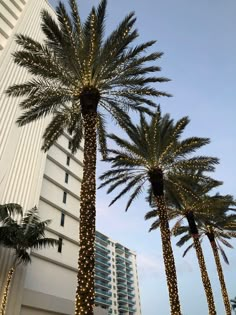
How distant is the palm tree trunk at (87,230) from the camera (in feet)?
29.3

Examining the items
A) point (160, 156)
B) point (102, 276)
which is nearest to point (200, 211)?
point (160, 156)

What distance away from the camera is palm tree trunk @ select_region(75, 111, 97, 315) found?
8945 mm

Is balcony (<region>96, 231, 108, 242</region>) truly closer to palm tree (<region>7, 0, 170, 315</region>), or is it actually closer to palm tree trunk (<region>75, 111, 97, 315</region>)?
palm tree (<region>7, 0, 170, 315</region>)

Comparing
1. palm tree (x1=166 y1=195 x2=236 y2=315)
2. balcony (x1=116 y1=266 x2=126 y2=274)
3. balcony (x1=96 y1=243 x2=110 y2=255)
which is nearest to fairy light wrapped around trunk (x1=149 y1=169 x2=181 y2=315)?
palm tree (x1=166 y1=195 x2=236 y2=315)

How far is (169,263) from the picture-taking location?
1548cm

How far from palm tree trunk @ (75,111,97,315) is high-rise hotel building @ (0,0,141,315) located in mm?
11767

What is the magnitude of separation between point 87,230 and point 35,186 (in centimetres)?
1738

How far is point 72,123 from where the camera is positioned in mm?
16188

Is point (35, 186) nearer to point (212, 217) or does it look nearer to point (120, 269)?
point (212, 217)

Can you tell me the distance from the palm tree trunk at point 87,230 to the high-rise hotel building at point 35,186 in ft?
38.6

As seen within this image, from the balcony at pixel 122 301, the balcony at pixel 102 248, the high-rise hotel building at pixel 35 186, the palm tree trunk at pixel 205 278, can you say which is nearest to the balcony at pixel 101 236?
the balcony at pixel 102 248

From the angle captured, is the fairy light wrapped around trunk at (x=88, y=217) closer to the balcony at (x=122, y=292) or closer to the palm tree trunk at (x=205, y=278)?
the palm tree trunk at (x=205, y=278)

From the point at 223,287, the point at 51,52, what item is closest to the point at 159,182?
the point at 51,52

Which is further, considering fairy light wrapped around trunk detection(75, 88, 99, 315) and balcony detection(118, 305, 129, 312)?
balcony detection(118, 305, 129, 312)
